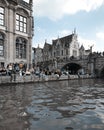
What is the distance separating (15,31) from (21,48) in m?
3.03

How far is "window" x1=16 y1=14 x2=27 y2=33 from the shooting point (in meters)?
33.1

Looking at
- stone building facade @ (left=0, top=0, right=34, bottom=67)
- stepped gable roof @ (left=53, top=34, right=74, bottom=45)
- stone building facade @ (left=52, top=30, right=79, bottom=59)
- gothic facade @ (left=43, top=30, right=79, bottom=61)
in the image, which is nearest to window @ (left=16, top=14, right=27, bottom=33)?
stone building facade @ (left=0, top=0, right=34, bottom=67)

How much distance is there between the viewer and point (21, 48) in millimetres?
34062

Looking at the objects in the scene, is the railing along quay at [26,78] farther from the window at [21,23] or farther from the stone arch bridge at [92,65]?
the stone arch bridge at [92,65]

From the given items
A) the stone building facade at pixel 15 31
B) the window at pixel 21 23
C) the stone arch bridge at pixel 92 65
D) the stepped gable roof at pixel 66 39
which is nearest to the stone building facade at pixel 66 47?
the stepped gable roof at pixel 66 39

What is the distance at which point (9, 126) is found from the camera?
622 centimetres

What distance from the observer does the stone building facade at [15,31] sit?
3077cm

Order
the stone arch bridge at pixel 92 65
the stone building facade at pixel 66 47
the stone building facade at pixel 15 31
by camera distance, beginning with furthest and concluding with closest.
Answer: the stone building facade at pixel 66 47 → the stone arch bridge at pixel 92 65 → the stone building facade at pixel 15 31

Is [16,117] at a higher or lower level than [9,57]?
lower

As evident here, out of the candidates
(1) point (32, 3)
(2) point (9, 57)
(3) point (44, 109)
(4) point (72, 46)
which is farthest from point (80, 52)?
(3) point (44, 109)

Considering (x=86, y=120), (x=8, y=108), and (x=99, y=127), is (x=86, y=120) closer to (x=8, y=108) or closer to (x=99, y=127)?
(x=99, y=127)

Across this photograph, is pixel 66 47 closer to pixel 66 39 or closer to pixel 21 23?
pixel 66 39

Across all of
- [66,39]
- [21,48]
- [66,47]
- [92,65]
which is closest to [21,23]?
[21,48]

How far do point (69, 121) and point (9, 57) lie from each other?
83.8ft
